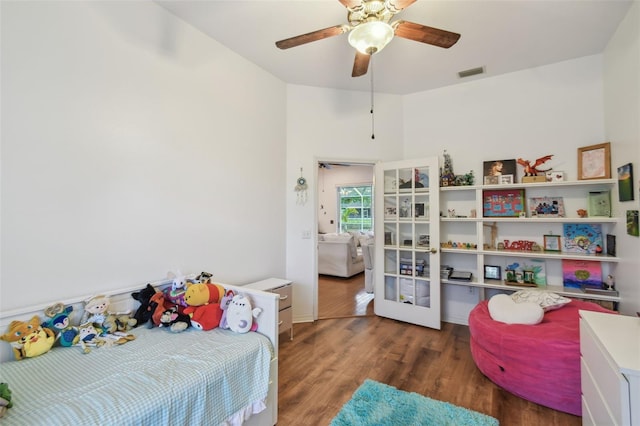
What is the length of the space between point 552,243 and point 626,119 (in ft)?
4.21

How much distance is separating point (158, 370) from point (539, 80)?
13.8ft

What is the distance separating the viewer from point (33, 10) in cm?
156

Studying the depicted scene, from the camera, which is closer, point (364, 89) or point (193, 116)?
point (193, 116)

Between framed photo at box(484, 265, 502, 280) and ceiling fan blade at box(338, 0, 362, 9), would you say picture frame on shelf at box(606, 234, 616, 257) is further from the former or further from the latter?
ceiling fan blade at box(338, 0, 362, 9)

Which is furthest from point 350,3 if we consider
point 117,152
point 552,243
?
point 552,243

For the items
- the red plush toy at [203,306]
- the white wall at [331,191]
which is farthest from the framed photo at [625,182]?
the white wall at [331,191]


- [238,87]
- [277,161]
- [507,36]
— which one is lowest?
[277,161]

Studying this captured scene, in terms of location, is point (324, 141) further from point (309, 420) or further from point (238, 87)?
point (309, 420)

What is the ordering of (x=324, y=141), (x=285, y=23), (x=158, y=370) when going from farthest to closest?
(x=324, y=141) → (x=285, y=23) → (x=158, y=370)

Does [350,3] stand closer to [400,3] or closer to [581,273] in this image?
[400,3]

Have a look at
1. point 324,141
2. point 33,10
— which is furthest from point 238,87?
point 33,10

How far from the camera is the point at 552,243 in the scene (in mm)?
2957

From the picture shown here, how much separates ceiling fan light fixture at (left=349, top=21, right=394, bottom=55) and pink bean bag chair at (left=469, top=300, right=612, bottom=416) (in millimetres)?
2243

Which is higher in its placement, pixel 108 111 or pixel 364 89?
pixel 364 89
